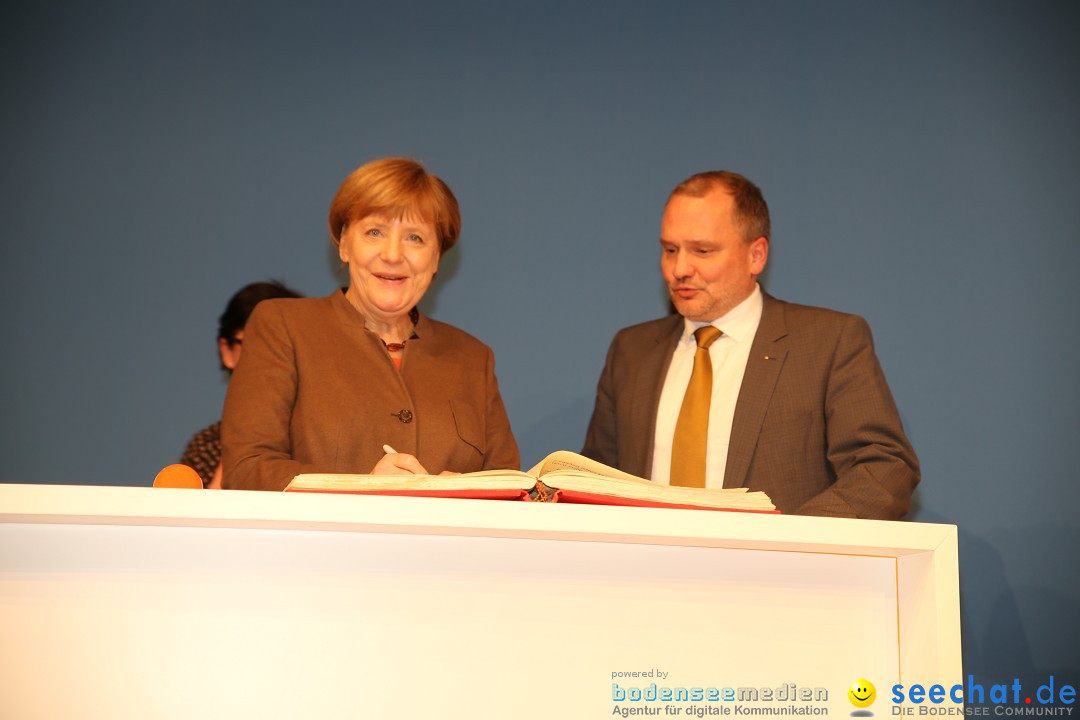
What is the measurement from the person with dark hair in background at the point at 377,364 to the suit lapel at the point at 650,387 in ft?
1.72

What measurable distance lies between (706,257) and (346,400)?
1207 millimetres

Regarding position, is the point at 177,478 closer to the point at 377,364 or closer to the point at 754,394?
the point at 377,364

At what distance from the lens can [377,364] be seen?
2.55 m

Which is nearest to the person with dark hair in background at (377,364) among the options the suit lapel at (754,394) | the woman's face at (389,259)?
the woman's face at (389,259)

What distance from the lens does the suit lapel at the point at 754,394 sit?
2822mm

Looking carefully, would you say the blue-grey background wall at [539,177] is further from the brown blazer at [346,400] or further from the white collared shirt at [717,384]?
the brown blazer at [346,400]

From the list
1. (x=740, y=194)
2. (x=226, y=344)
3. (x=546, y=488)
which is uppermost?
(x=740, y=194)

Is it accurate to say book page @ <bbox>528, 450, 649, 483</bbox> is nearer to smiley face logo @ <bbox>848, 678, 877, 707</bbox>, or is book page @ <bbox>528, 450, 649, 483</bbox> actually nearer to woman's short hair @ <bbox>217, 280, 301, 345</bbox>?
smiley face logo @ <bbox>848, 678, 877, 707</bbox>

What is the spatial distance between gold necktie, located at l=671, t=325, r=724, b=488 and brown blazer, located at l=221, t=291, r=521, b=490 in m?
0.52

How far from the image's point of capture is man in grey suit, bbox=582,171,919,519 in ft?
8.93

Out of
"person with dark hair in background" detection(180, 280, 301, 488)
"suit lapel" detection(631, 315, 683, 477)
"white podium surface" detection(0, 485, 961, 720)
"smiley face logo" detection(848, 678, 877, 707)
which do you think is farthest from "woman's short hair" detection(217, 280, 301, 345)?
"smiley face logo" detection(848, 678, 877, 707)

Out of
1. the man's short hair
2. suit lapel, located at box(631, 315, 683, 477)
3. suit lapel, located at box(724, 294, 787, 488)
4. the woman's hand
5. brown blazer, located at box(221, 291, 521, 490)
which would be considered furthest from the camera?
the man's short hair

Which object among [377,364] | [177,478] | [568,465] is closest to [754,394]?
[377,364]

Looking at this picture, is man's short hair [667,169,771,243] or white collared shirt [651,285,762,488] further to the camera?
man's short hair [667,169,771,243]
